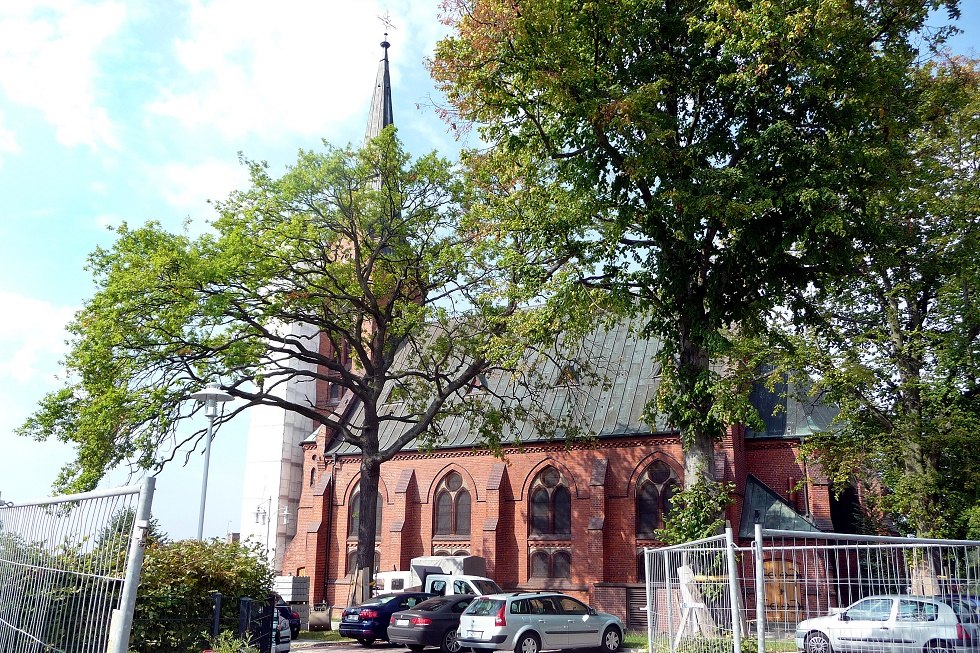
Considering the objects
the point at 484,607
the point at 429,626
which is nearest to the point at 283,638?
the point at 484,607

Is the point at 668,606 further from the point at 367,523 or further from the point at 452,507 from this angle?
the point at 452,507

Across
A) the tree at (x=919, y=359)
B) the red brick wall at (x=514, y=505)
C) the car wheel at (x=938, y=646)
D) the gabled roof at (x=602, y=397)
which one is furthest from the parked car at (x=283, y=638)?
the red brick wall at (x=514, y=505)

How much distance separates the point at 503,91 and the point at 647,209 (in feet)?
12.7

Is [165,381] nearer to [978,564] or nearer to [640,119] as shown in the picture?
[640,119]

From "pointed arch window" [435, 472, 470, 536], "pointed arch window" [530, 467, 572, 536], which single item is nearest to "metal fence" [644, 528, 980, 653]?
"pointed arch window" [530, 467, 572, 536]

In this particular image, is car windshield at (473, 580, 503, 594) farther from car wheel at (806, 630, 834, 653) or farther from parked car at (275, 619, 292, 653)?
car wheel at (806, 630, 834, 653)

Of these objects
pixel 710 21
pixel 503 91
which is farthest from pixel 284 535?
pixel 710 21

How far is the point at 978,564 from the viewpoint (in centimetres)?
754

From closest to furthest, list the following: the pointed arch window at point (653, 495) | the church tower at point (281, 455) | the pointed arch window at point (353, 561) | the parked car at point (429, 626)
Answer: the parked car at point (429, 626) → the pointed arch window at point (653, 495) → the pointed arch window at point (353, 561) → the church tower at point (281, 455)

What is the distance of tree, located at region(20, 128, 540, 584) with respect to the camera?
2123 centimetres

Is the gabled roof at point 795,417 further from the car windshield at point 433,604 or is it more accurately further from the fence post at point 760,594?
the fence post at point 760,594

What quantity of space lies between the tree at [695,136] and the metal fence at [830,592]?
227 inches

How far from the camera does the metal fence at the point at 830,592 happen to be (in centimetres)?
750

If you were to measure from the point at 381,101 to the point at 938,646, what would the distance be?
4886 centimetres
